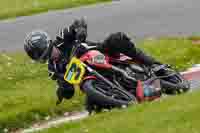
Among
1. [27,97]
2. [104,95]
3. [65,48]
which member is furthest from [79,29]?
[27,97]

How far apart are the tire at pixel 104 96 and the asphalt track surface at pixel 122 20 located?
7432 mm

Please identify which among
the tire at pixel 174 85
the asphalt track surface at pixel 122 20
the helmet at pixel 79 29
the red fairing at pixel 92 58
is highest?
the helmet at pixel 79 29

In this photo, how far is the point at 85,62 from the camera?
9992mm

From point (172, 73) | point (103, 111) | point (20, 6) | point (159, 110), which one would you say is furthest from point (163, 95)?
point (20, 6)

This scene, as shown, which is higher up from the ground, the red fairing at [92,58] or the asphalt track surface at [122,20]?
the red fairing at [92,58]

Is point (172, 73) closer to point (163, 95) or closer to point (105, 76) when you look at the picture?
point (163, 95)

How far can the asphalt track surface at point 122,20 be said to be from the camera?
1792 centimetres

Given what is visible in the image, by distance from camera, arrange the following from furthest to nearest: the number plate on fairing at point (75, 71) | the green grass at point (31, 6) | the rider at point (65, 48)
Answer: the green grass at point (31, 6)
the rider at point (65, 48)
the number plate on fairing at point (75, 71)

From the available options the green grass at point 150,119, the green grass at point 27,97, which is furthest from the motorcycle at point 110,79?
the green grass at point 27,97

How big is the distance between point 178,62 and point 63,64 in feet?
12.8

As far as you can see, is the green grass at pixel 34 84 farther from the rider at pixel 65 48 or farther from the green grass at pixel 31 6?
the green grass at pixel 31 6

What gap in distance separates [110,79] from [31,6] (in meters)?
12.6

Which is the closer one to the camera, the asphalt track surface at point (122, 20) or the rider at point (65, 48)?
the rider at point (65, 48)

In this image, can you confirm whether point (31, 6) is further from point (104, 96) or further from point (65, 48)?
point (104, 96)
